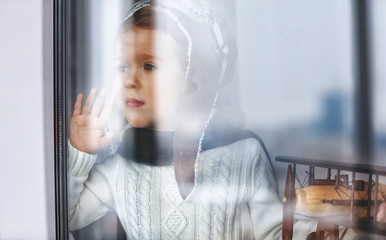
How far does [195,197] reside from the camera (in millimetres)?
1121

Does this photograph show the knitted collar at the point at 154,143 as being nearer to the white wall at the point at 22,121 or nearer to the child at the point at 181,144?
the child at the point at 181,144

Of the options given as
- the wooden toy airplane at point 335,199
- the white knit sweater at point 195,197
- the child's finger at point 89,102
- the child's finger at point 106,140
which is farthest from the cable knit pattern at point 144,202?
the wooden toy airplane at point 335,199

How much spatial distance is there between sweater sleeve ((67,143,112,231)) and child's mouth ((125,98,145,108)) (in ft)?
0.58

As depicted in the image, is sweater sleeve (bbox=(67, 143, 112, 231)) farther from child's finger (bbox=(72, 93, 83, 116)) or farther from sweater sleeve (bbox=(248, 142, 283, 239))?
sweater sleeve (bbox=(248, 142, 283, 239))

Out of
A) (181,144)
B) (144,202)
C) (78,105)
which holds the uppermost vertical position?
(78,105)

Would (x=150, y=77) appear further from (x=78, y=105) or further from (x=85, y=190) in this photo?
(x=85, y=190)

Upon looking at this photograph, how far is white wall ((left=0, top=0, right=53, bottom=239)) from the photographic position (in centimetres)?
134

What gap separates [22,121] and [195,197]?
59 cm

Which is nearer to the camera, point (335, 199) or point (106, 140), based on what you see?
point (335, 199)

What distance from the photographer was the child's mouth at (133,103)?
45.7 inches

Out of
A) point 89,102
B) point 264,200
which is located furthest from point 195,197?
point 89,102

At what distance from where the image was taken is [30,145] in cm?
135

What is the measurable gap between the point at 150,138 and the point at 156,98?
0.34 ft

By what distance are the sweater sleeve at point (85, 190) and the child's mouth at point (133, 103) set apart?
0.58 ft
